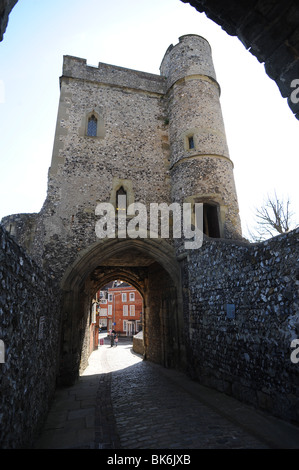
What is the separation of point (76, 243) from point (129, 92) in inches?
289

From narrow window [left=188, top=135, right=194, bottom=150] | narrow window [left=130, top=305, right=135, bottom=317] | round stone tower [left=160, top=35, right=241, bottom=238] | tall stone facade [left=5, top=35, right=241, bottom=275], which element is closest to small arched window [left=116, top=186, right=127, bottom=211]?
tall stone facade [left=5, top=35, right=241, bottom=275]

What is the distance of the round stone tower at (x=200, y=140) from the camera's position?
8.66 metres

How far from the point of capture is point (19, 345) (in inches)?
109

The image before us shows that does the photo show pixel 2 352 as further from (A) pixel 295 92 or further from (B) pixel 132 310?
(B) pixel 132 310

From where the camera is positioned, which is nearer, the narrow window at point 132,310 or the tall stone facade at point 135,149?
the tall stone facade at point 135,149

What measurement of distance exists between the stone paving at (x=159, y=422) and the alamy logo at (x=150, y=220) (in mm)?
4257

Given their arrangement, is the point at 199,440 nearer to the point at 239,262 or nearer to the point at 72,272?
the point at 239,262

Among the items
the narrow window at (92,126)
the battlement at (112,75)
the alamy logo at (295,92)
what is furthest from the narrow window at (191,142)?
the alamy logo at (295,92)

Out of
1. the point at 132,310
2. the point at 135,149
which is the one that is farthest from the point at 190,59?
the point at 132,310

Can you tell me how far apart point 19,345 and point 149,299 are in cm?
1040

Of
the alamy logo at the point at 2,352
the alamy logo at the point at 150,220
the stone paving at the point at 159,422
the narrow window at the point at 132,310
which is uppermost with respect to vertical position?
the alamy logo at the point at 150,220

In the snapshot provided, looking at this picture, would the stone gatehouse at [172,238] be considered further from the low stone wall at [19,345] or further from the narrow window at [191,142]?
the low stone wall at [19,345]
